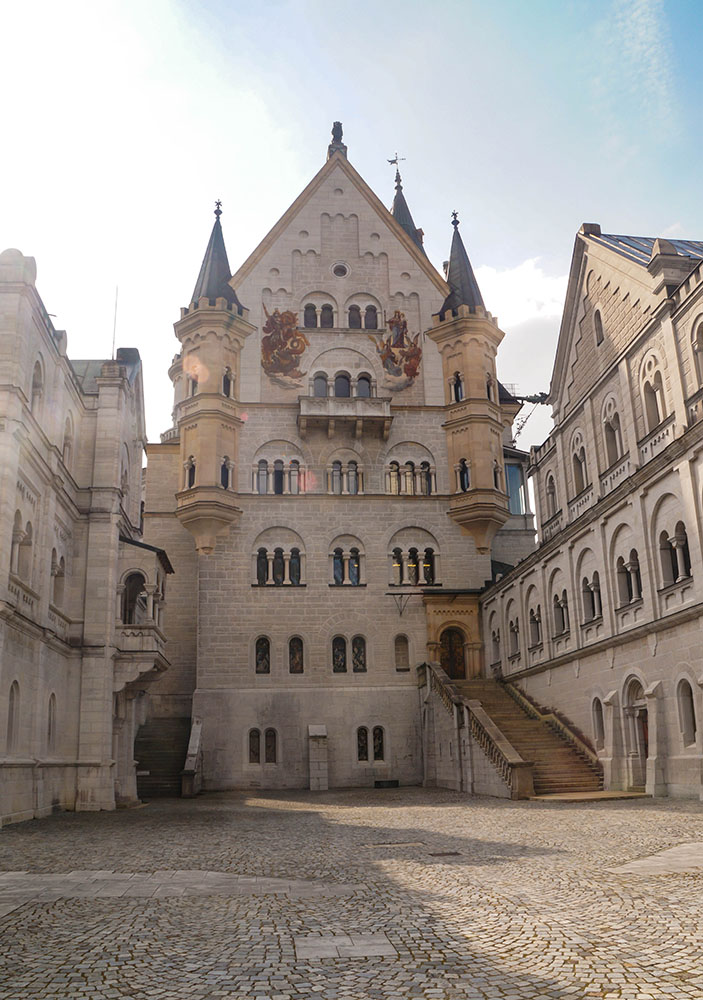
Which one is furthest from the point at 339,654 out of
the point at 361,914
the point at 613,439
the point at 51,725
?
the point at 361,914

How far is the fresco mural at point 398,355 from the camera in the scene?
151 ft

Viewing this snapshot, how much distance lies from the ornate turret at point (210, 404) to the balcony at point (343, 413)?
342 centimetres

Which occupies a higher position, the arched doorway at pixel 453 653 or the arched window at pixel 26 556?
the arched window at pixel 26 556

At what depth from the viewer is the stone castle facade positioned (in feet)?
82.9

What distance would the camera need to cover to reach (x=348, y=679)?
136 ft

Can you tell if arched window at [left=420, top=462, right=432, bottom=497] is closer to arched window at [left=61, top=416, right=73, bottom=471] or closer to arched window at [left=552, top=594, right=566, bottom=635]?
arched window at [left=552, top=594, right=566, bottom=635]

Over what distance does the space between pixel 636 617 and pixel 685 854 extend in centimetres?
1466

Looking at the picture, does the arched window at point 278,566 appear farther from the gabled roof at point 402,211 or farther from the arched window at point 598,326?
the gabled roof at point 402,211

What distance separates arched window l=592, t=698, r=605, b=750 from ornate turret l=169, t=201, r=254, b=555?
64.6ft

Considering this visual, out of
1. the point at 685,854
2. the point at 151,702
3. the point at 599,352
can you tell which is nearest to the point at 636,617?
the point at 599,352

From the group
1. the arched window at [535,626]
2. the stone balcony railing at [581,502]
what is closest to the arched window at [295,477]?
the arched window at [535,626]

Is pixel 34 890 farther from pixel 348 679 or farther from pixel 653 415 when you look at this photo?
pixel 348 679

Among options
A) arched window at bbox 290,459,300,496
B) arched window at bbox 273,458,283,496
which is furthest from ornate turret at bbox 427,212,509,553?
arched window at bbox 273,458,283,496

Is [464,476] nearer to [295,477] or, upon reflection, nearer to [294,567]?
[295,477]
